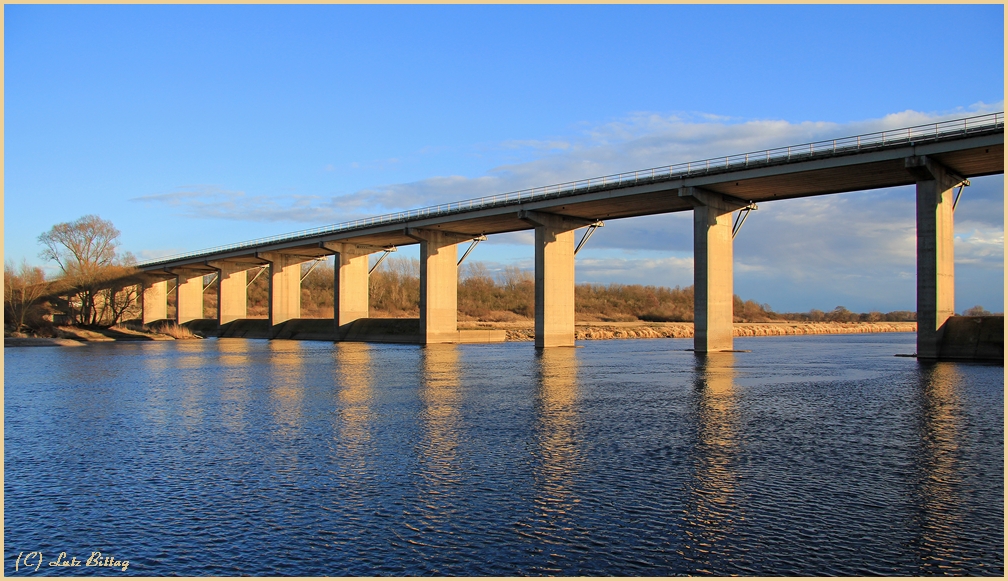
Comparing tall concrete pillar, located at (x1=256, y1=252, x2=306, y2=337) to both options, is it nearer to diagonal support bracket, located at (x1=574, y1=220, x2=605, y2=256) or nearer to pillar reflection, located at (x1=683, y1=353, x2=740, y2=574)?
diagonal support bracket, located at (x1=574, y1=220, x2=605, y2=256)

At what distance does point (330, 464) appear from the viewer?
1391 cm

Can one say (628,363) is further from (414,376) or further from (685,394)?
(685,394)

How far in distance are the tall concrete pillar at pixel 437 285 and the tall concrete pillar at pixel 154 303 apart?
6154cm

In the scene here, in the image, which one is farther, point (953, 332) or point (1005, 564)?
point (953, 332)

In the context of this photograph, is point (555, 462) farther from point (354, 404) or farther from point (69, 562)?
point (354, 404)

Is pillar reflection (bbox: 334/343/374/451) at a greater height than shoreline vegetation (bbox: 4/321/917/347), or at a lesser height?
lesser

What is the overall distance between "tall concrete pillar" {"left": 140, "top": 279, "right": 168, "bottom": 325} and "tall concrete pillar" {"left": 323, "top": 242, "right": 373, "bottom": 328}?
47710mm

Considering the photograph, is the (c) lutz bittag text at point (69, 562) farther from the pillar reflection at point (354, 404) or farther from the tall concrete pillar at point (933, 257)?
the tall concrete pillar at point (933, 257)

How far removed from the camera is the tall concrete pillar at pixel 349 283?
80438 mm

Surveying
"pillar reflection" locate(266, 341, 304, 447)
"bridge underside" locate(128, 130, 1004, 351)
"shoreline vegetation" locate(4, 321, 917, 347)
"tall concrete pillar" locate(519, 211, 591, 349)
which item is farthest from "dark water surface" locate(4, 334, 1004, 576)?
"shoreline vegetation" locate(4, 321, 917, 347)

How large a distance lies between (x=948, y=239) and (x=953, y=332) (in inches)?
207

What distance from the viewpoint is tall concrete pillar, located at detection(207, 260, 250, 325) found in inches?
4017

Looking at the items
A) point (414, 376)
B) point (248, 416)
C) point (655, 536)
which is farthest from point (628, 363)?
point (655, 536)

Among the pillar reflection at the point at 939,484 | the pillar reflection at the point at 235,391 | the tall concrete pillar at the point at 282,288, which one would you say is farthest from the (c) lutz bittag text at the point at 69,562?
the tall concrete pillar at the point at 282,288
